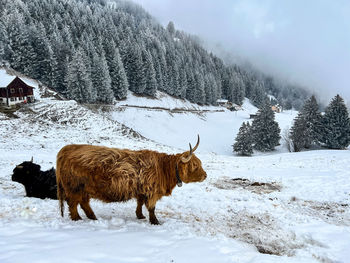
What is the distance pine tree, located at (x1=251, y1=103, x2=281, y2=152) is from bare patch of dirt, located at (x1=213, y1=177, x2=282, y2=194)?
38446 mm

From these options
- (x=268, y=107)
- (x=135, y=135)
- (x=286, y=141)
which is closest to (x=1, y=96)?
(x=135, y=135)

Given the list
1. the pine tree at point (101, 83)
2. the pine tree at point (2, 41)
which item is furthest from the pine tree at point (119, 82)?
the pine tree at point (2, 41)

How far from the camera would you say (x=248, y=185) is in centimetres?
1268

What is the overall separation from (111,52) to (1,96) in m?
43.1

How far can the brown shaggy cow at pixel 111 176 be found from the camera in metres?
5.21

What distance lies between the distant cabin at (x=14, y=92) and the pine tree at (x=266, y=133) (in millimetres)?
47303

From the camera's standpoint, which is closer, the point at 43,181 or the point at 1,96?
the point at 43,181

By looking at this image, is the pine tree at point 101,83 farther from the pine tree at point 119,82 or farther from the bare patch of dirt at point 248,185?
the bare patch of dirt at point 248,185

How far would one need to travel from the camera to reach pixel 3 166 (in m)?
13.3

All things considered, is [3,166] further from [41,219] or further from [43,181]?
[41,219]

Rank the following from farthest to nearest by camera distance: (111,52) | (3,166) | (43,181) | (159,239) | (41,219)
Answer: (111,52) → (3,166) → (43,181) → (41,219) → (159,239)

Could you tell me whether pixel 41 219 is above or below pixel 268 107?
below

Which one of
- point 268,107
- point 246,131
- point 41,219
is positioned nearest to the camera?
point 41,219

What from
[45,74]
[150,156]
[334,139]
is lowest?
[334,139]
